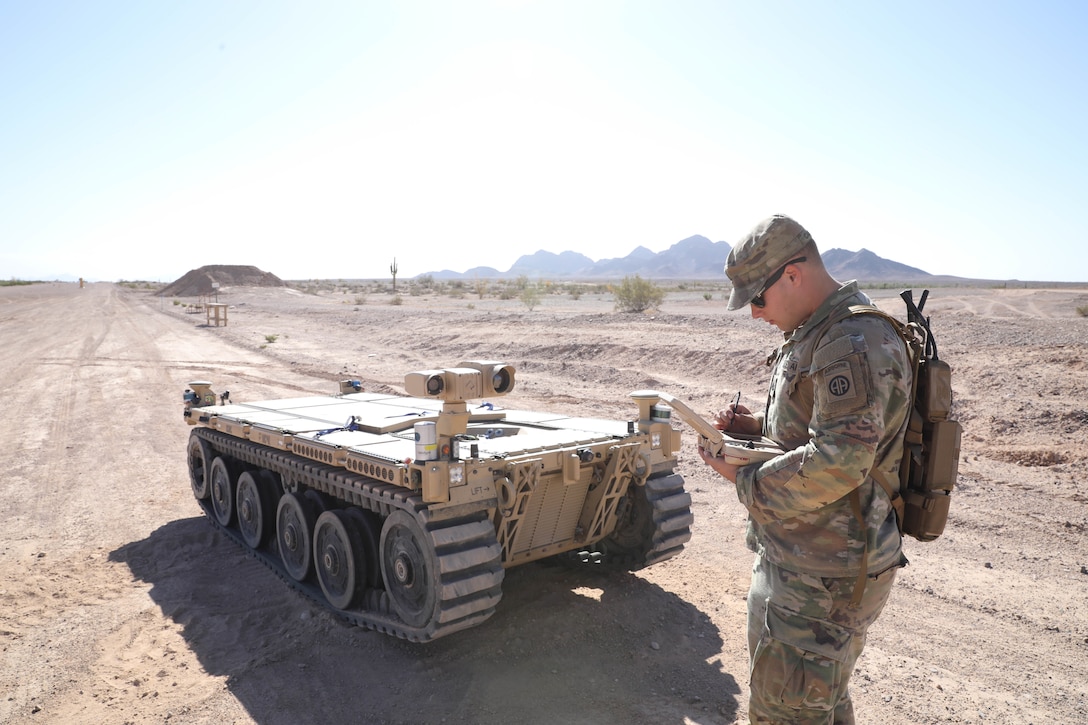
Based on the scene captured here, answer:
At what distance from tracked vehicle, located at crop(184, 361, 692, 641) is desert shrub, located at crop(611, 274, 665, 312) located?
2176 cm

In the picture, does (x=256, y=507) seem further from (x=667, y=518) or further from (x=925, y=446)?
(x=925, y=446)

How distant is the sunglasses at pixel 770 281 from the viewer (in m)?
3.03

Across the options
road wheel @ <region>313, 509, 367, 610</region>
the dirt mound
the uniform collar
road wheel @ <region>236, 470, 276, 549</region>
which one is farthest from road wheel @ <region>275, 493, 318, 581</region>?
the dirt mound

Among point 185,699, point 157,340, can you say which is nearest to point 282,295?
point 157,340

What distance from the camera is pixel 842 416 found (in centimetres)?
269

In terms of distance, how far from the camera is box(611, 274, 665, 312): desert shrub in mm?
28406

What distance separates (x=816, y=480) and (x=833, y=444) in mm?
148

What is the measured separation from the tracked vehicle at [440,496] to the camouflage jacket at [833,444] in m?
1.39

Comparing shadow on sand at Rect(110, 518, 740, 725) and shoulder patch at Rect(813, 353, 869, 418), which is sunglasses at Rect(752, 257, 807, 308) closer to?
shoulder patch at Rect(813, 353, 869, 418)

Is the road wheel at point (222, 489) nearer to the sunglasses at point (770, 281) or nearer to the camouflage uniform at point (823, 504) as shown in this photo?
the camouflage uniform at point (823, 504)

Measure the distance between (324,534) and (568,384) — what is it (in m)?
10.9

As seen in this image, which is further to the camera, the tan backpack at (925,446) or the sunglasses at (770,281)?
the sunglasses at (770,281)

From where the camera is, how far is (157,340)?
2711 cm

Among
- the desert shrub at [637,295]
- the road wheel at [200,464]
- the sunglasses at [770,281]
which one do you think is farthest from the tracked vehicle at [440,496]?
the desert shrub at [637,295]
